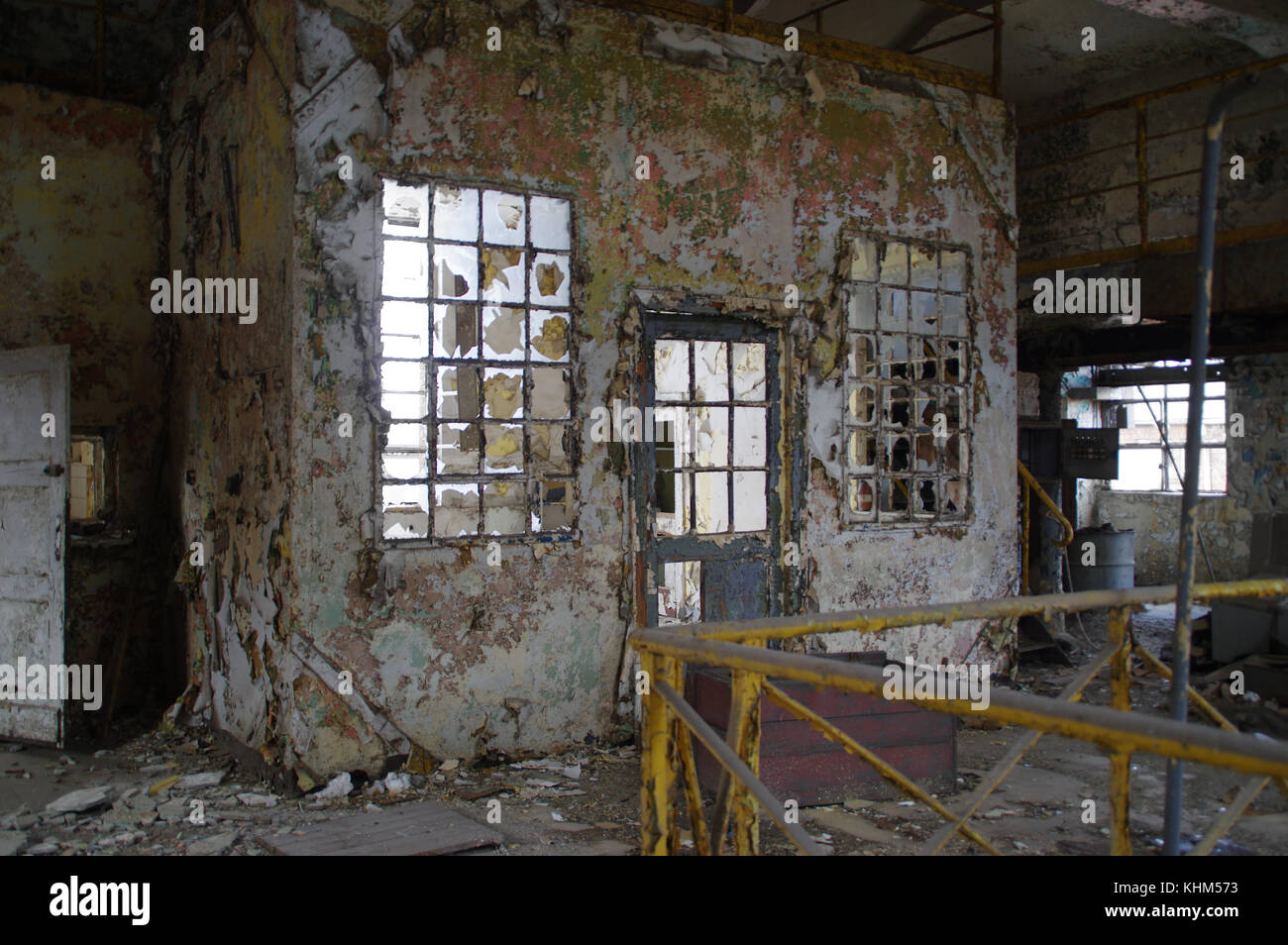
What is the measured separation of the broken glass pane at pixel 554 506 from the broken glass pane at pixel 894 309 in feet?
7.76

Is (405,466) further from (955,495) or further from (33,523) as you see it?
(955,495)

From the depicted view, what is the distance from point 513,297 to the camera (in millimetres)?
5074

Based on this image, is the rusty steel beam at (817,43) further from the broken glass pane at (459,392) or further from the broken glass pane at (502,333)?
the broken glass pane at (459,392)

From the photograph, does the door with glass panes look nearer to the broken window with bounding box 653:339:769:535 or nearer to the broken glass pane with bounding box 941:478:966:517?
the broken window with bounding box 653:339:769:535

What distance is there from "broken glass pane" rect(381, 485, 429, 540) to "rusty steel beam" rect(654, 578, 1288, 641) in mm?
2141

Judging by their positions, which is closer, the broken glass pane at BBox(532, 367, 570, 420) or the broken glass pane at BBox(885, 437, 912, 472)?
the broken glass pane at BBox(532, 367, 570, 420)

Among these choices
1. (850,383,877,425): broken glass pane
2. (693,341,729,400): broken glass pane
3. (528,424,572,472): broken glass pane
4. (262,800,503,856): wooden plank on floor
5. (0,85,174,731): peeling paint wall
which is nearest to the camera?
(262,800,503,856): wooden plank on floor

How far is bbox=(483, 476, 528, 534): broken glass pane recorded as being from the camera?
500 centimetres

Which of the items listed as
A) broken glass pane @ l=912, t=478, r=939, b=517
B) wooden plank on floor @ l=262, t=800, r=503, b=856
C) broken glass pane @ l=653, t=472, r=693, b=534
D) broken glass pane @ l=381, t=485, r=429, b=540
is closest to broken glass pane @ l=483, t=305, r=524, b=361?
broken glass pane @ l=381, t=485, r=429, b=540

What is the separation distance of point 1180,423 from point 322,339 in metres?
12.0

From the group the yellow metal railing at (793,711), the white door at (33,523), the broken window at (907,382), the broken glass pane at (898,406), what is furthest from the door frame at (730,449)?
the white door at (33,523)

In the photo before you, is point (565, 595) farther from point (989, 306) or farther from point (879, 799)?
point (989, 306)

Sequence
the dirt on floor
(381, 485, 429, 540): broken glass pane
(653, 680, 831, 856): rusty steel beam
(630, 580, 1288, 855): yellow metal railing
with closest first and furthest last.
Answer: (630, 580, 1288, 855): yellow metal railing → (653, 680, 831, 856): rusty steel beam → the dirt on floor → (381, 485, 429, 540): broken glass pane

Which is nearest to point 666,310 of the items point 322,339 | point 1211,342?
point 322,339
